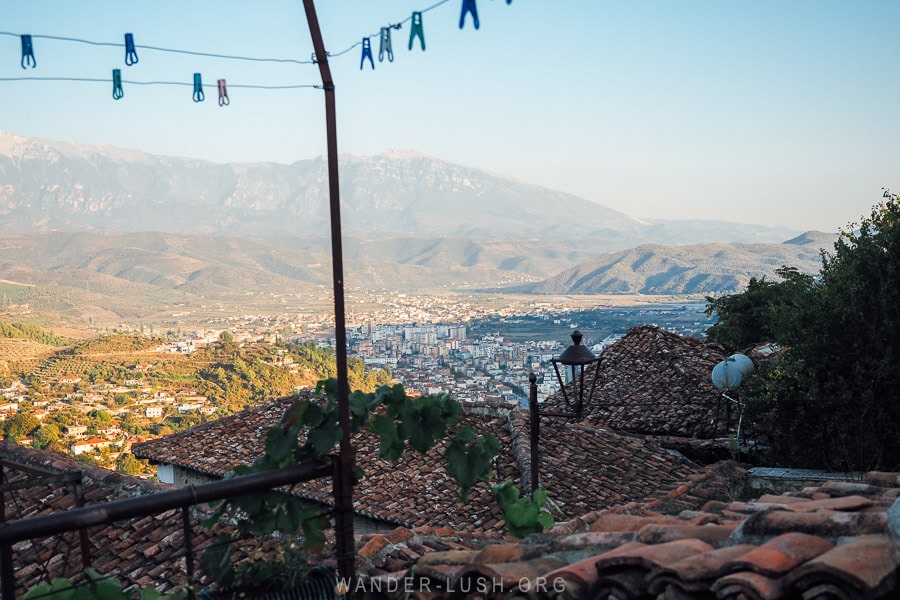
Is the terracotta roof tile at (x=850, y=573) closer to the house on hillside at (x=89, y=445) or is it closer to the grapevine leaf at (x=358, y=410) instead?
the grapevine leaf at (x=358, y=410)

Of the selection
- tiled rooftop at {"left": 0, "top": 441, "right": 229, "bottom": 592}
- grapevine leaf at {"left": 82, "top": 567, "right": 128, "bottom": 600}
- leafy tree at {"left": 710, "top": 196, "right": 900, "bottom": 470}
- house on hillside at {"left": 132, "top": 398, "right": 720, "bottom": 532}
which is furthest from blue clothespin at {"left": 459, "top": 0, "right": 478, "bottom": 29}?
leafy tree at {"left": 710, "top": 196, "right": 900, "bottom": 470}

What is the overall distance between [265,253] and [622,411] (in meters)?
139

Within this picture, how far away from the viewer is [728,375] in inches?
519

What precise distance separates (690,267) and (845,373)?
97851 mm

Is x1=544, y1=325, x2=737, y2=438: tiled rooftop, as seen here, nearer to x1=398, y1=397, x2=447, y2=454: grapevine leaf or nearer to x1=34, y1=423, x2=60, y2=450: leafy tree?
x1=398, y1=397, x2=447, y2=454: grapevine leaf

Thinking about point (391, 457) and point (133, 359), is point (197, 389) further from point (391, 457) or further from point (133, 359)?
point (391, 457)

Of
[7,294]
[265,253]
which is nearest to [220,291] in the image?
[265,253]

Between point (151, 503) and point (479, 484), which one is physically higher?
point (151, 503)

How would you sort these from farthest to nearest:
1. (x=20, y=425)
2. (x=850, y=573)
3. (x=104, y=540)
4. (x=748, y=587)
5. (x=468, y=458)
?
1. (x=20, y=425)
2. (x=104, y=540)
3. (x=468, y=458)
4. (x=748, y=587)
5. (x=850, y=573)

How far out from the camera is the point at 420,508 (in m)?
9.59

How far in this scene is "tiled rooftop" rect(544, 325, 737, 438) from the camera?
Answer: 14.3m

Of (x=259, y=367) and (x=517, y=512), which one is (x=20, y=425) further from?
(x=517, y=512)

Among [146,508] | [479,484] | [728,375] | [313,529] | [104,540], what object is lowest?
[479,484]

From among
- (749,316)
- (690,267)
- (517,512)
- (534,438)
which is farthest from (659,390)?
(690,267)
